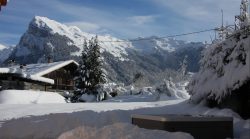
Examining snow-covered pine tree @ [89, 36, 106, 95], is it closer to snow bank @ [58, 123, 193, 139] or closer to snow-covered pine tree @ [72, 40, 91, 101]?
snow-covered pine tree @ [72, 40, 91, 101]

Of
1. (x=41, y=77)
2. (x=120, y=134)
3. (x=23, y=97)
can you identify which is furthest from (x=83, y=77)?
(x=120, y=134)

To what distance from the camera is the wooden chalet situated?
39.0 m

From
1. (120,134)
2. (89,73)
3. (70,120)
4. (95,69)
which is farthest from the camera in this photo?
(95,69)

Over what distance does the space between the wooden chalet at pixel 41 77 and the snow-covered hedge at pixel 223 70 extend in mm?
24880

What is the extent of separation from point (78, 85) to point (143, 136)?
136 ft

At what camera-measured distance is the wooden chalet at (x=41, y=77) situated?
39.0m

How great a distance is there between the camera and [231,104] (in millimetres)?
14203

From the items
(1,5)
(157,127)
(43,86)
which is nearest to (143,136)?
(157,127)

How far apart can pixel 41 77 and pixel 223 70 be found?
1129 inches

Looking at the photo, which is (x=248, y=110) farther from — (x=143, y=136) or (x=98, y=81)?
(x=98, y=81)

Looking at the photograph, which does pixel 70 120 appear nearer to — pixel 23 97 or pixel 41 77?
pixel 23 97

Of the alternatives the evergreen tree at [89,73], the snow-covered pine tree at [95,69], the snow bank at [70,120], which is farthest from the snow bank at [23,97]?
the snow-covered pine tree at [95,69]

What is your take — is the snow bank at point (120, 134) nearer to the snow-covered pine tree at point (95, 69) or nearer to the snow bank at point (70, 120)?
the snow bank at point (70, 120)

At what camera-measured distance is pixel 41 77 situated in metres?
41.2
